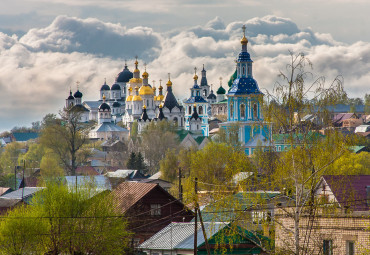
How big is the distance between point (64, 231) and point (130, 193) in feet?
25.9

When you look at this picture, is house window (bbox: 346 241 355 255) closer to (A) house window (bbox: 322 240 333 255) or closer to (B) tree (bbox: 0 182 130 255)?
(A) house window (bbox: 322 240 333 255)

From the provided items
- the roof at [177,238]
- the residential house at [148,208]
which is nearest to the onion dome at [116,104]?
the residential house at [148,208]

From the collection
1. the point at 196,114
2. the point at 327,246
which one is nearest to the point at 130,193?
the point at 327,246

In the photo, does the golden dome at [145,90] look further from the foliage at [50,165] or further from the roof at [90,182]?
the roof at [90,182]

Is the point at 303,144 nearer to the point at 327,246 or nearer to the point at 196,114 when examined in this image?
the point at 327,246

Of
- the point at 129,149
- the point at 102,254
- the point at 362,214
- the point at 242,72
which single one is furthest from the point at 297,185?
the point at 129,149

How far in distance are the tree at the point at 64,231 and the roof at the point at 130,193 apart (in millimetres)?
5073

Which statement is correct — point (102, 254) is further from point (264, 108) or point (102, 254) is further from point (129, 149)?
point (129, 149)

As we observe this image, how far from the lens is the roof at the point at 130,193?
4209 centimetres

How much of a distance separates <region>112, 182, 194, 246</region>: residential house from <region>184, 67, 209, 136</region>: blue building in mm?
111947

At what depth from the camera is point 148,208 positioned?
43031mm

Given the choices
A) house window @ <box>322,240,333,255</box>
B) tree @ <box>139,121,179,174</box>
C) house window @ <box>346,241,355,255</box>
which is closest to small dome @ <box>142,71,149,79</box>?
tree @ <box>139,121,179,174</box>

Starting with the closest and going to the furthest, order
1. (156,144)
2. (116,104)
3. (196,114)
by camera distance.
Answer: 1. (156,144)
2. (196,114)
3. (116,104)

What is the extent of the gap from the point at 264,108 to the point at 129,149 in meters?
107
